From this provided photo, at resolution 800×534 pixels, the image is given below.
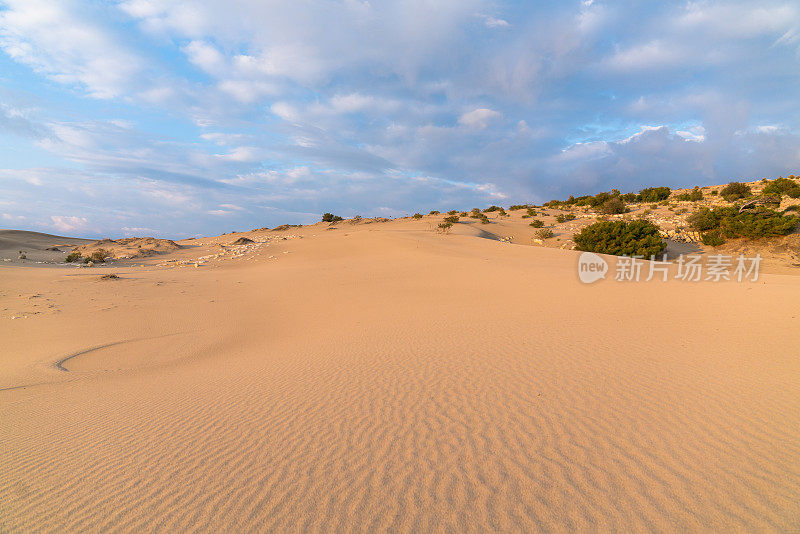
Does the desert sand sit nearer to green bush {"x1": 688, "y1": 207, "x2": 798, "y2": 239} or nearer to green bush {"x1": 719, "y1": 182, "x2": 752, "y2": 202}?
green bush {"x1": 688, "y1": 207, "x2": 798, "y2": 239}

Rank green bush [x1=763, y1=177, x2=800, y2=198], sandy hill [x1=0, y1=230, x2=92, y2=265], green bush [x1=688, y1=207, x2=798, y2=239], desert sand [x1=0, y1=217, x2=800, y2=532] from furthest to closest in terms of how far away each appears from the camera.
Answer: green bush [x1=763, y1=177, x2=800, y2=198] → sandy hill [x1=0, y1=230, x2=92, y2=265] → green bush [x1=688, y1=207, x2=798, y2=239] → desert sand [x1=0, y1=217, x2=800, y2=532]

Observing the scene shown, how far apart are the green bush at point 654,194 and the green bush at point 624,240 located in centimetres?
2118

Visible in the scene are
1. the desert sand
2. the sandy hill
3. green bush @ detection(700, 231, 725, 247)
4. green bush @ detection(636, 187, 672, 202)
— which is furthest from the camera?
green bush @ detection(636, 187, 672, 202)

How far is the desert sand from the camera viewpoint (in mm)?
2129

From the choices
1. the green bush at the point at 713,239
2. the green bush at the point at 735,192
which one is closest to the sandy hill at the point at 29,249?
the green bush at the point at 713,239

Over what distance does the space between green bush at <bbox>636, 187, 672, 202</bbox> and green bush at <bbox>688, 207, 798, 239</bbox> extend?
57.3 ft

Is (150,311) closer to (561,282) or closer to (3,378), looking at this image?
(3,378)

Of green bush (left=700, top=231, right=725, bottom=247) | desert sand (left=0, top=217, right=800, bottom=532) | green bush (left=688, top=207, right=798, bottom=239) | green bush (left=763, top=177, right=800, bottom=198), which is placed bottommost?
desert sand (left=0, top=217, right=800, bottom=532)

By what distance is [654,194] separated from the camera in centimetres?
3603

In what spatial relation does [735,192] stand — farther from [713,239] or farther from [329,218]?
[329,218]

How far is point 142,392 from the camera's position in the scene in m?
4.19

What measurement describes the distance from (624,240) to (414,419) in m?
19.7

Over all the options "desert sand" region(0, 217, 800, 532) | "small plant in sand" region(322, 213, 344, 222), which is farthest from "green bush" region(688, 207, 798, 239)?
"small plant in sand" region(322, 213, 344, 222)

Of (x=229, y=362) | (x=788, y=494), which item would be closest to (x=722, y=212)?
(x=788, y=494)
